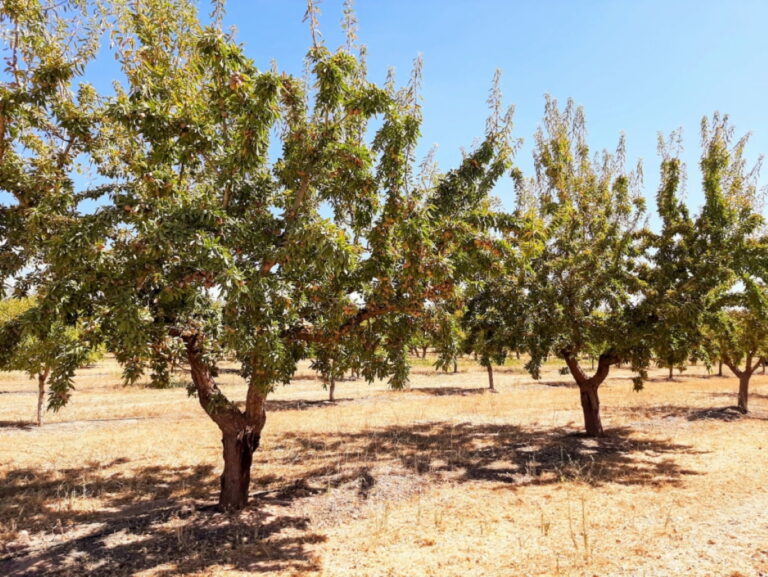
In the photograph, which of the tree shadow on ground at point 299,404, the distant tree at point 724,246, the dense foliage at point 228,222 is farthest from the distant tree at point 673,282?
the tree shadow on ground at point 299,404

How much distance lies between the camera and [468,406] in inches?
1192

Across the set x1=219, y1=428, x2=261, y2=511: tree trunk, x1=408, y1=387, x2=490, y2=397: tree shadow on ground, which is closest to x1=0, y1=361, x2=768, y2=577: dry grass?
x1=219, y1=428, x2=261, y2=511: tree trunk

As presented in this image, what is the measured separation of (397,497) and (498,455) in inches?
239

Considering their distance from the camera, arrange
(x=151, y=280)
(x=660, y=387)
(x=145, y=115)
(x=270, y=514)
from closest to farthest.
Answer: (x=145, y=115) < (x=151, y=280) < (x=270, y=514) < (x=660, y=387)

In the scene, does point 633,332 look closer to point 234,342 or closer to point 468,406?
point 234,342

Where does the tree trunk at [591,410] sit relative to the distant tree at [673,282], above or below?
below

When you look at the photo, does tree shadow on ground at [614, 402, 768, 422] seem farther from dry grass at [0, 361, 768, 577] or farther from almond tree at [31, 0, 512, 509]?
almond tree at [31, 0, 512, 509]

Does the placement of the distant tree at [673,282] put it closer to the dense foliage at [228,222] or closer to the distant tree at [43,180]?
the dense foliage at [228,222]

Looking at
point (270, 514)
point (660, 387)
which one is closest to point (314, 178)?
point (270, 514)

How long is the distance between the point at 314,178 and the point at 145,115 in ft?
10.1

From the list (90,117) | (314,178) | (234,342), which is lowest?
(234,342)

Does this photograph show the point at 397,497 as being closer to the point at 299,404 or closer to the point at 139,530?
the point at 139,530

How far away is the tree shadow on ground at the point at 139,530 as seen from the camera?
27.9ft

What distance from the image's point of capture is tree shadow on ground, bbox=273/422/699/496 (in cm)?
1407
